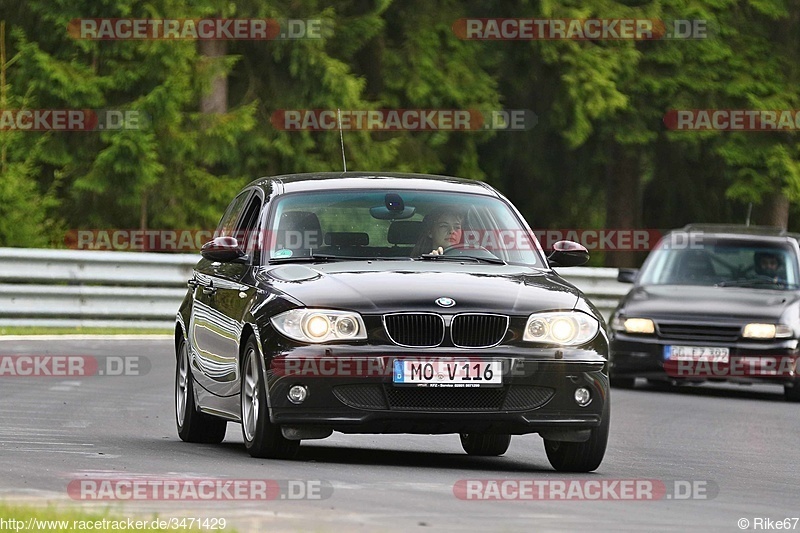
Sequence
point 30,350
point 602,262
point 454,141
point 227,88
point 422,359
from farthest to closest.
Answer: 1. point 602,262
2. point 454,141
3. point 227,88
4. point 30,350
5. point 422,359

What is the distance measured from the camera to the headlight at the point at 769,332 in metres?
20.9

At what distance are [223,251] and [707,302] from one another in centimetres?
979

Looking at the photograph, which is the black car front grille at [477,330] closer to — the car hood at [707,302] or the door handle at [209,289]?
the door handle at [209,289]

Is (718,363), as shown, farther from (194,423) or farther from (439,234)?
(439,234)

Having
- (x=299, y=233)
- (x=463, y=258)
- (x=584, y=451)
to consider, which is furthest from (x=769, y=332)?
(x=584, y=451)

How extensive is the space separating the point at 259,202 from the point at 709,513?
14.5ft

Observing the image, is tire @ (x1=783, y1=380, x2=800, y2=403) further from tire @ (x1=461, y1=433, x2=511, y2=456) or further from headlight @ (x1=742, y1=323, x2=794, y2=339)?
tire @ (x1=461, y1=433, x2=511, y2=456)

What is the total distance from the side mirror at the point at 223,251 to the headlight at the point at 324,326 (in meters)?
1.33

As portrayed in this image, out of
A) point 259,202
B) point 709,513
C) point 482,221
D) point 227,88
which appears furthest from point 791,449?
point 227,88

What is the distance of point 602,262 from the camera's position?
147 ft

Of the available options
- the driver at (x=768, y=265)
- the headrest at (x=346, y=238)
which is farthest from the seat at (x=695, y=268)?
the headrest at (x=346, y=238)

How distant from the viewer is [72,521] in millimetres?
8102

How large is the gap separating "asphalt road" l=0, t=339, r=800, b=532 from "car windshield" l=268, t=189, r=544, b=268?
119 centimetres

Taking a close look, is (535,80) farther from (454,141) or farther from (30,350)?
(30,350)
